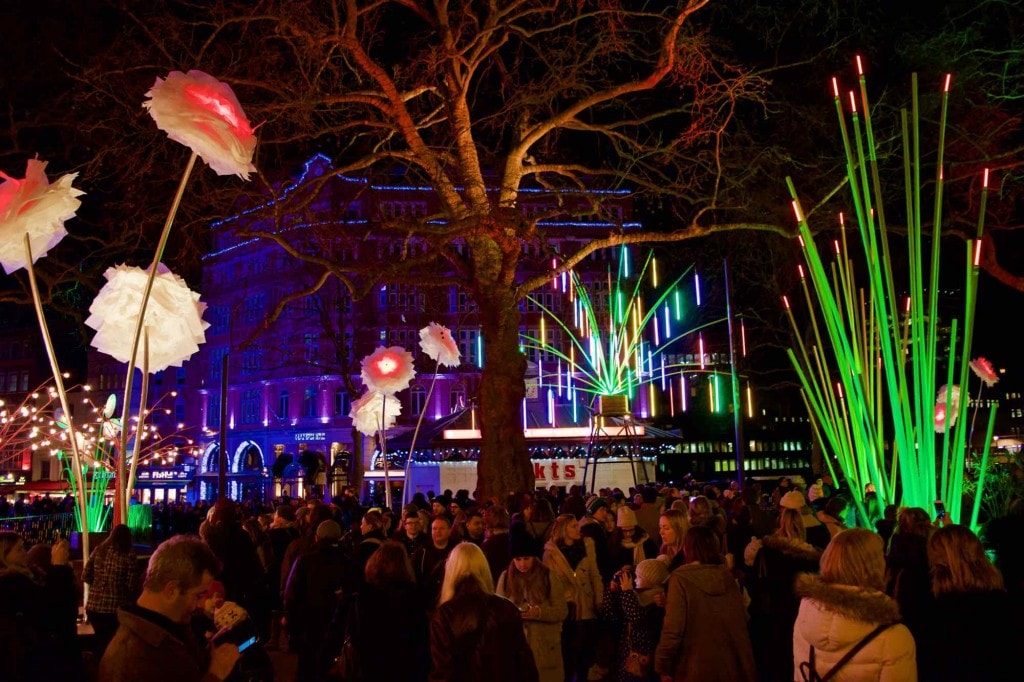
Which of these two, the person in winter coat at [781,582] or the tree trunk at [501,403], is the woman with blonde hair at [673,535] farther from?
the tree trunk at [501,403]

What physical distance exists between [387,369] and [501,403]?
2.08 metres

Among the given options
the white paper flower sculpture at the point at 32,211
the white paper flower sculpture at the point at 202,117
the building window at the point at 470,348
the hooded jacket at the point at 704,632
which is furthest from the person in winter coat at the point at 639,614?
the building window at the point at 470,348

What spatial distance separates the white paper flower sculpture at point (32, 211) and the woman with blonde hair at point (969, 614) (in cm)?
678

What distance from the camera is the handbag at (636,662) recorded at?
6.08 m

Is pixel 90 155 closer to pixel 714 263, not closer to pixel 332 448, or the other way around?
pixel 714 263

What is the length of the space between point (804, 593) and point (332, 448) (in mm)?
57767

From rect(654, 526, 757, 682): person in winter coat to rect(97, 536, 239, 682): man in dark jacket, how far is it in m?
2.68

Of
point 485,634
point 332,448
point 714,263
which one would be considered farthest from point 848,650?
point 332,448

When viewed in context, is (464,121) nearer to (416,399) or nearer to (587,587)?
(587,587)

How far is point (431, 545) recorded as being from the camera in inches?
352

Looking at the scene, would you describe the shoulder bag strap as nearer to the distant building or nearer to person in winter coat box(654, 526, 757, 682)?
person in winter coat box(654, 526, 757, 682)

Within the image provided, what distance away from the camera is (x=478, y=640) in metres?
4.57

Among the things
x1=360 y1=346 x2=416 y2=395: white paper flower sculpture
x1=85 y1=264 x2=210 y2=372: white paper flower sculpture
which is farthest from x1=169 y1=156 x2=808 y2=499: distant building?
x1=85 y1=264 x2=210 y2=372: white paper flower sculpture

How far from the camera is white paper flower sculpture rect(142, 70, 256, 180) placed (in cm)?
693
